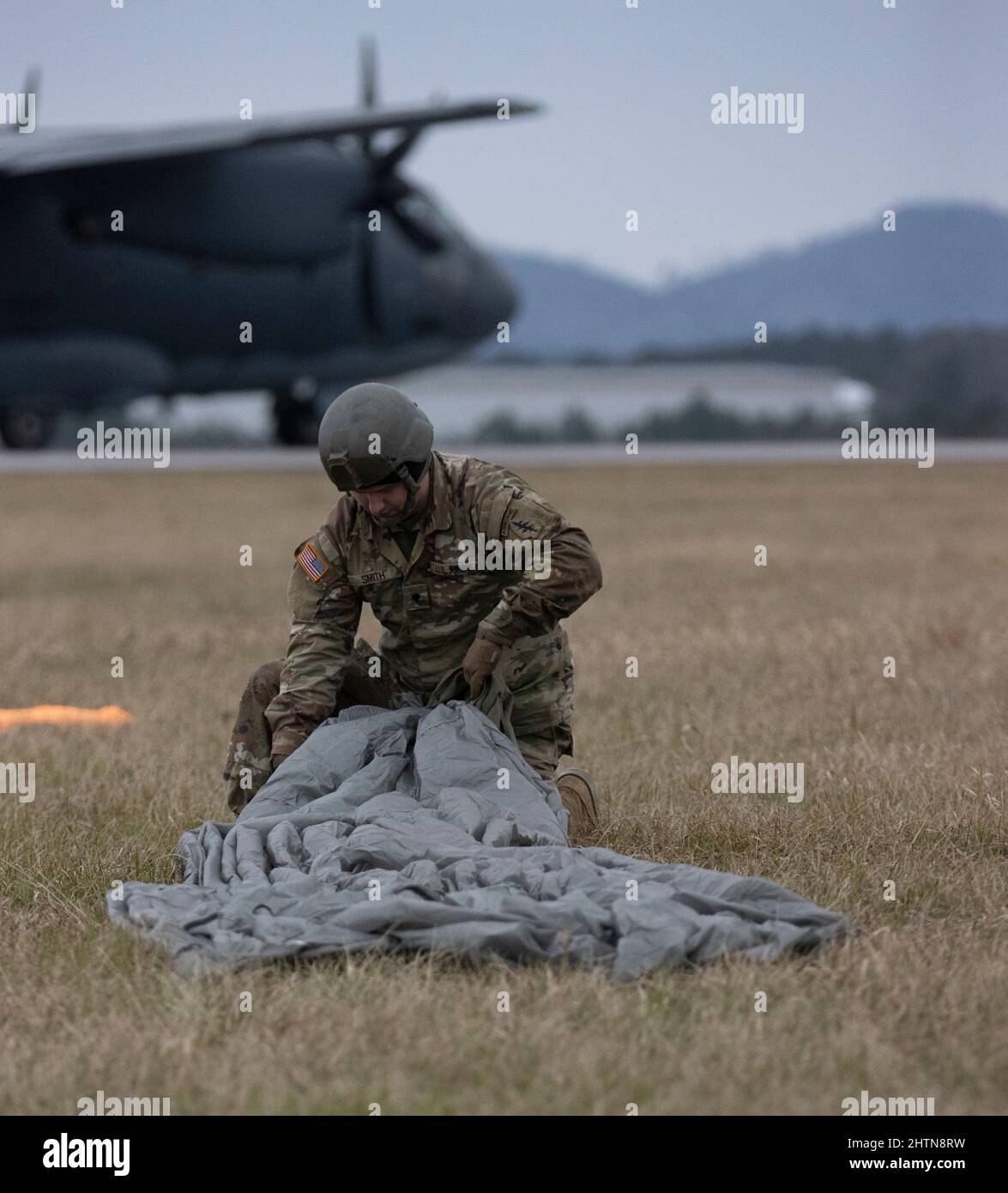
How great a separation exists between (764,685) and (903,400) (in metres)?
73.8

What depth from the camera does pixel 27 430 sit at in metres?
29.2

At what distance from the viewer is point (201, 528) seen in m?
22.5

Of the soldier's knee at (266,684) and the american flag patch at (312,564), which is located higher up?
the american flag patch at (312,564)

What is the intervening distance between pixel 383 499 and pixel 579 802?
1419mm

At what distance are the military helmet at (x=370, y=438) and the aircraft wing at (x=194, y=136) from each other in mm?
18540

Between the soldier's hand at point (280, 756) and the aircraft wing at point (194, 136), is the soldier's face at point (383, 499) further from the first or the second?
the aircraft wing at point (194, 136)

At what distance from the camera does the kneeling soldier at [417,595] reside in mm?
5676

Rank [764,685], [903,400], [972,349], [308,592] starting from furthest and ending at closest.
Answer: [972,349] → [903,400] → [764,685] → [308,592]

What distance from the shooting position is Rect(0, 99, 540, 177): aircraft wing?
76.5 ft

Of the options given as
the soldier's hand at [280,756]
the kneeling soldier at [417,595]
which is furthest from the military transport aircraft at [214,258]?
the soldier's hand at [280,756]
